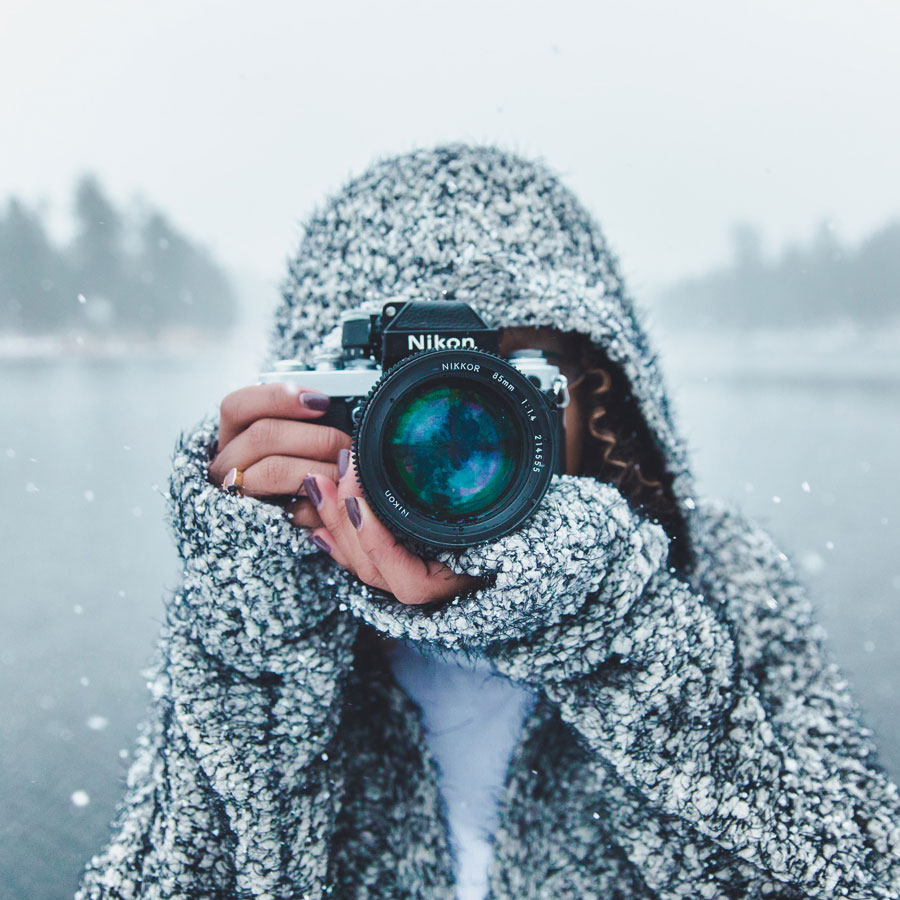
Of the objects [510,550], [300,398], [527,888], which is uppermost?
[300,398]

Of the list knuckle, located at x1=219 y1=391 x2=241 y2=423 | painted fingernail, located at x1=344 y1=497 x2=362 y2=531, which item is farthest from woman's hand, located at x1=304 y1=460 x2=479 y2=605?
knuckle, located at x1=219 y1=391 x2=241 y2=423

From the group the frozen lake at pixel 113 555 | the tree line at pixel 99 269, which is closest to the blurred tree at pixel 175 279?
the tree line at pixel 99 269

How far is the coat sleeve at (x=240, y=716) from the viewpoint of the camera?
603 millimetres

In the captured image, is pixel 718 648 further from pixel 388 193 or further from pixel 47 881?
pixel 47 881

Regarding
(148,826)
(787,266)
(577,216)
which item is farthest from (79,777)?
(787,266)

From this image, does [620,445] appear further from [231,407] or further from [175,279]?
[175,279]

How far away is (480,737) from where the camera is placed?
0.76 meters

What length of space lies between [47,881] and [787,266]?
30.4 ft

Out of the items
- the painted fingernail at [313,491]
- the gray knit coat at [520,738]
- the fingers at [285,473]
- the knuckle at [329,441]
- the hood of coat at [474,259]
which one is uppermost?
the hood of coat at [474,259]

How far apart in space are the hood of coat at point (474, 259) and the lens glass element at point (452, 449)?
0.21 meters

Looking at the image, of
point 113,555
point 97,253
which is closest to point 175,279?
point 97,253

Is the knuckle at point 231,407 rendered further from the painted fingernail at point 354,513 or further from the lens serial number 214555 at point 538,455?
the lens serial number 214555 at point 538,455

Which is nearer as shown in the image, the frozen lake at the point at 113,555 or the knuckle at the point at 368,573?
the knuckle at the point at 368,573

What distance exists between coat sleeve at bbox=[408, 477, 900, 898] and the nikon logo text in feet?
0.54
